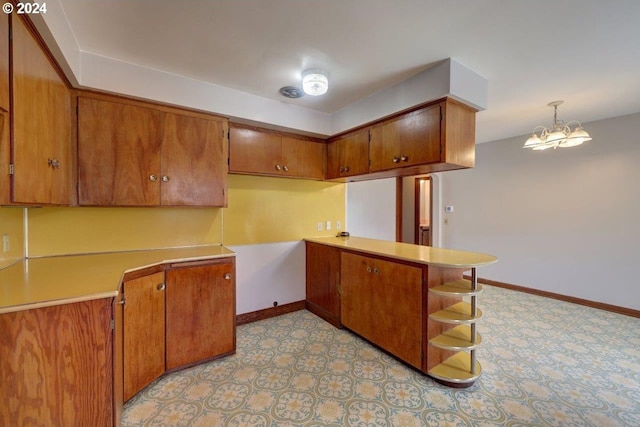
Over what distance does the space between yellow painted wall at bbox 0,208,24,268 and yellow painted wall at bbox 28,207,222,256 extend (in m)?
0.07

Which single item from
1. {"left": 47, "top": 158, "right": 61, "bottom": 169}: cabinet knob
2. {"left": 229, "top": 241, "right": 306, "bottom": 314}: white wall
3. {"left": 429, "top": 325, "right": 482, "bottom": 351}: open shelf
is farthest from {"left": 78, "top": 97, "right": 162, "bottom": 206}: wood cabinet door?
{"left": 429, "top": 325, "right": 482, "bottom": 351}: open shelf

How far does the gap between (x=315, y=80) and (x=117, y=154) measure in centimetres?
173

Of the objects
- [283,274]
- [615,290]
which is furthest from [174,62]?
[615,290]

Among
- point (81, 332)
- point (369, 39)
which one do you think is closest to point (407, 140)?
point (369, 39)

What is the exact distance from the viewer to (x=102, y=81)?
202 cm

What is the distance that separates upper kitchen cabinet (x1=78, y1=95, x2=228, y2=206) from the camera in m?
2.06

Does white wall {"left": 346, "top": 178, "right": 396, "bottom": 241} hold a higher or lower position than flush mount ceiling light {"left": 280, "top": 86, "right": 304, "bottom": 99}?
lower

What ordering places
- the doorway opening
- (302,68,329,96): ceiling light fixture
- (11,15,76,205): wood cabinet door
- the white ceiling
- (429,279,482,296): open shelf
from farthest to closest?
the doorway opening
(302,68,329,96): ceiling light fixture
(429,279,482,296): open shelf
the white ceiling
(11,15,76,205): wood cabinet door

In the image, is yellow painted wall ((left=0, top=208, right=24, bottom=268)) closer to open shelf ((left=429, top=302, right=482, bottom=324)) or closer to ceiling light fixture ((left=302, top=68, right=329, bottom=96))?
ceiling light fixture ((left=302, top=68, right=329, bottom=96))

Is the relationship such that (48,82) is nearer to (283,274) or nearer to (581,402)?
(283,274)

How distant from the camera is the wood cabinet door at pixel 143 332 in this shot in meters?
1.72

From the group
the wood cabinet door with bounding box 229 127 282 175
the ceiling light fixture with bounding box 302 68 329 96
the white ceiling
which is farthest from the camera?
the wood cabinet door with bounding box 229 127 282 175

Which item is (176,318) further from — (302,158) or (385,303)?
(302,158)

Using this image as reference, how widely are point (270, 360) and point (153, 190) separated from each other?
70.8 inches
